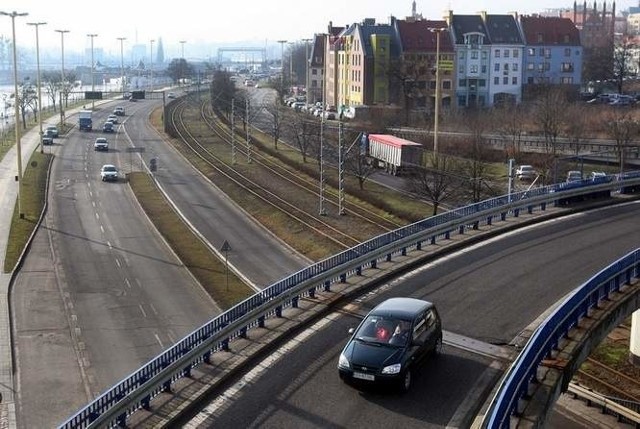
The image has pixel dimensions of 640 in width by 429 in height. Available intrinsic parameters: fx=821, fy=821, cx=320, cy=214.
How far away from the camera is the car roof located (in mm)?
13584

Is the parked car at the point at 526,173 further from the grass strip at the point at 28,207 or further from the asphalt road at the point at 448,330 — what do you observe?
the grass strip at the point at 28,207

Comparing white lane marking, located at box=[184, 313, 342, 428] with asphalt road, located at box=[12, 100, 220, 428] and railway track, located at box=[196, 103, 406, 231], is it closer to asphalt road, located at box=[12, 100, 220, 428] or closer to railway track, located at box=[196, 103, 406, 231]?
asphalt road, located at box=[12, 100, 220, 428]

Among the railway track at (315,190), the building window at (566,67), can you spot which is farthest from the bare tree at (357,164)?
the building window at (566,67)

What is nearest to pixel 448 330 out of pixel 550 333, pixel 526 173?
pixel 550 333

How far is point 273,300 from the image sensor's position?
15648 millimetres

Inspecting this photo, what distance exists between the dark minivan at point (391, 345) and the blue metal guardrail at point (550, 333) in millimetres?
1490

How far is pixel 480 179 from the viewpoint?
3834cm

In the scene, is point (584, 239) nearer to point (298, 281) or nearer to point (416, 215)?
point (298, 281)

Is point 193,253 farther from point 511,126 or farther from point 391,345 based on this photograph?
point 511,126

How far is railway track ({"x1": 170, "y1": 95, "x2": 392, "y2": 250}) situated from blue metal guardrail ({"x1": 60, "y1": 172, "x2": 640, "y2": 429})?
37.0 ft

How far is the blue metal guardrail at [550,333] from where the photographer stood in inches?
434

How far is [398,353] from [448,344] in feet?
8.02

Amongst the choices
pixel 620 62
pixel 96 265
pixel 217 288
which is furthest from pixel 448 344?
pixel 620 62

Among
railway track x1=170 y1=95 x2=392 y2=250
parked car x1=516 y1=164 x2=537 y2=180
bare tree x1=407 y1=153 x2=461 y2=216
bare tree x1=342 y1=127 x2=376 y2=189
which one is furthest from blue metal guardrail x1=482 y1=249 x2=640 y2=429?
parked car x1=516 y1=164 x2=537 y2=180
